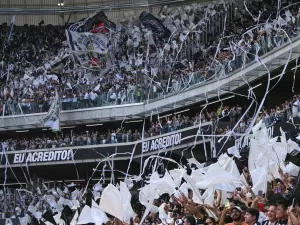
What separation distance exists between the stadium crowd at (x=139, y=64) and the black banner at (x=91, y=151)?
2.14m

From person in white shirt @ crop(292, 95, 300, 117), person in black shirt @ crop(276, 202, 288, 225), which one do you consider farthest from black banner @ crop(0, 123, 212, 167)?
person in black shirt @ crop(276, 202, 288, 225)

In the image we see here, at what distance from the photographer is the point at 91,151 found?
132 feet

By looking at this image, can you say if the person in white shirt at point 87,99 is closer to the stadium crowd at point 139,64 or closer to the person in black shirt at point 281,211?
the stadium crowd at point 139,64

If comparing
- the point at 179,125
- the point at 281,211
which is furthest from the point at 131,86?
the point at 281,211

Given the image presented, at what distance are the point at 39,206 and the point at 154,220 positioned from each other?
1785 centimetres

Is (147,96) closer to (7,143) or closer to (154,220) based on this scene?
(7,143)

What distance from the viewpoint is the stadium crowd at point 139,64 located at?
116 feet

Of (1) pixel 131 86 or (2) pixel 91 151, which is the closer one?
(1) pixel 131 86

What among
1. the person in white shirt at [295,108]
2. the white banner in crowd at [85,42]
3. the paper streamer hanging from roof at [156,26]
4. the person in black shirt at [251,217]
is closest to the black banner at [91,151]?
the white banner in crowd at [85,42]

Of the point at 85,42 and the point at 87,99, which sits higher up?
the point at 85,42

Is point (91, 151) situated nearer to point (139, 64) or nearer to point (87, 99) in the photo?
point (87, 99)

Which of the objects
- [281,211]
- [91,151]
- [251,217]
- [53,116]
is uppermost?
[281,211]

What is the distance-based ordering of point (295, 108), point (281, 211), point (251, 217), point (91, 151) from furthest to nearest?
1. point (91, 151)
2. point (295, 108)
3. point (251, 217)
4. point (281, 211)

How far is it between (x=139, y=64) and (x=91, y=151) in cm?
515
